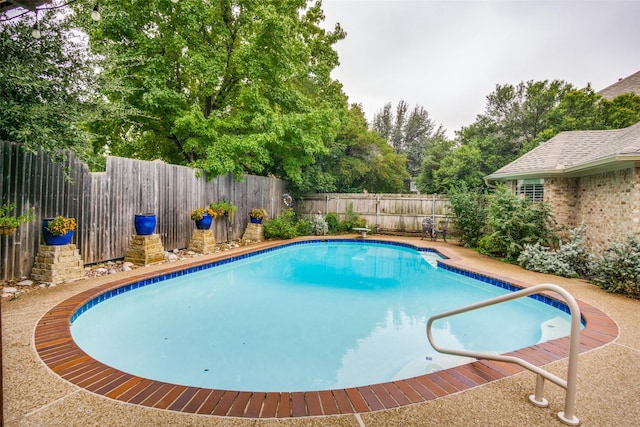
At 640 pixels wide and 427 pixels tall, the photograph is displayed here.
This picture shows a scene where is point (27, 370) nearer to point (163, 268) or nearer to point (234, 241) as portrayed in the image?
point (163, 268)

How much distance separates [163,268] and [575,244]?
→ 8180mm

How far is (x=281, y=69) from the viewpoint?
9977 millimetres

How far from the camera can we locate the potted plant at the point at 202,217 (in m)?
8.14

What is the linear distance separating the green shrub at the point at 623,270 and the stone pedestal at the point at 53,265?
8.67m

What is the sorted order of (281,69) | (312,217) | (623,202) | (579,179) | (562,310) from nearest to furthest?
(562,310)
(623,202)
(579,179)
(281,69)
(312,217)

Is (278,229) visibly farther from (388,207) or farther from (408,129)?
(408,129)

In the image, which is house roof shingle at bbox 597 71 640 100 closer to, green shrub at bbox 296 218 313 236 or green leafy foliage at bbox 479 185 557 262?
green leafy foliage at bbox 479 185 557 262

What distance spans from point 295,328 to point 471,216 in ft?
25.3

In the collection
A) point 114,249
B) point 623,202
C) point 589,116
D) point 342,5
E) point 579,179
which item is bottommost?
point 114,249

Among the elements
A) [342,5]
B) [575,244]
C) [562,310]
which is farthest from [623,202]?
[342,5]

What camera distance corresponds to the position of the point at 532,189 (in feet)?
29.9

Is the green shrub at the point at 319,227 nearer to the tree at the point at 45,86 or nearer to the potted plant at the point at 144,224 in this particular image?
the potted plant at the point at 144,224

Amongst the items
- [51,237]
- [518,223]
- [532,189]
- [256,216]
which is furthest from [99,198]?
[532,189]

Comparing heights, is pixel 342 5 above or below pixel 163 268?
above
